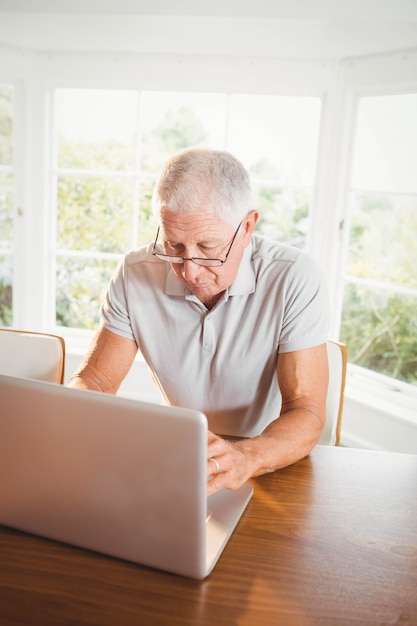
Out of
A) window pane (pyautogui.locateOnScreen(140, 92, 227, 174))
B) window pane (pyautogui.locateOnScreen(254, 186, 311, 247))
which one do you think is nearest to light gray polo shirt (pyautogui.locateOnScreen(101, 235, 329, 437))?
window pane (pyautogui.locateOnScreen(254, 186, 311, 247))

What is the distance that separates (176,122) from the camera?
313 cm

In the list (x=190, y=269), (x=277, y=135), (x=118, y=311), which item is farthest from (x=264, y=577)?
(x=277, y=135)

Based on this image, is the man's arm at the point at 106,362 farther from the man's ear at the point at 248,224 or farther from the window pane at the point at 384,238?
the window pane at the point at 384,238

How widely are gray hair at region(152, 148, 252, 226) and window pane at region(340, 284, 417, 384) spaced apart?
71.0 inches

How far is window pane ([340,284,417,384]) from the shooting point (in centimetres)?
286

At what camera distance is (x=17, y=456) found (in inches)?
33.0

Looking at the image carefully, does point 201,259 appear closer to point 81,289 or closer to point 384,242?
point 384,242

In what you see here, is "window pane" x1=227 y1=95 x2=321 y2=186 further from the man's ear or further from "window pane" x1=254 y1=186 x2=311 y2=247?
the man's ear

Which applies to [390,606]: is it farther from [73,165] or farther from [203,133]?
[73,165]

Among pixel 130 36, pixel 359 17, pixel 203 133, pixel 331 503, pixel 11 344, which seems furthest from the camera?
pixel 203 133

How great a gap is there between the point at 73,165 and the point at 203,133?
780mm

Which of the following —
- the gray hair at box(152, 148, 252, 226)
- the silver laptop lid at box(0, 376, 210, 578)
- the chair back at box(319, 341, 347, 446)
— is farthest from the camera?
the chair back at box(319, 341, 347, 446)

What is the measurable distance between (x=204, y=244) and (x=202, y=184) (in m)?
0.14

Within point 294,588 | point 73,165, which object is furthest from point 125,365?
point 73,165
